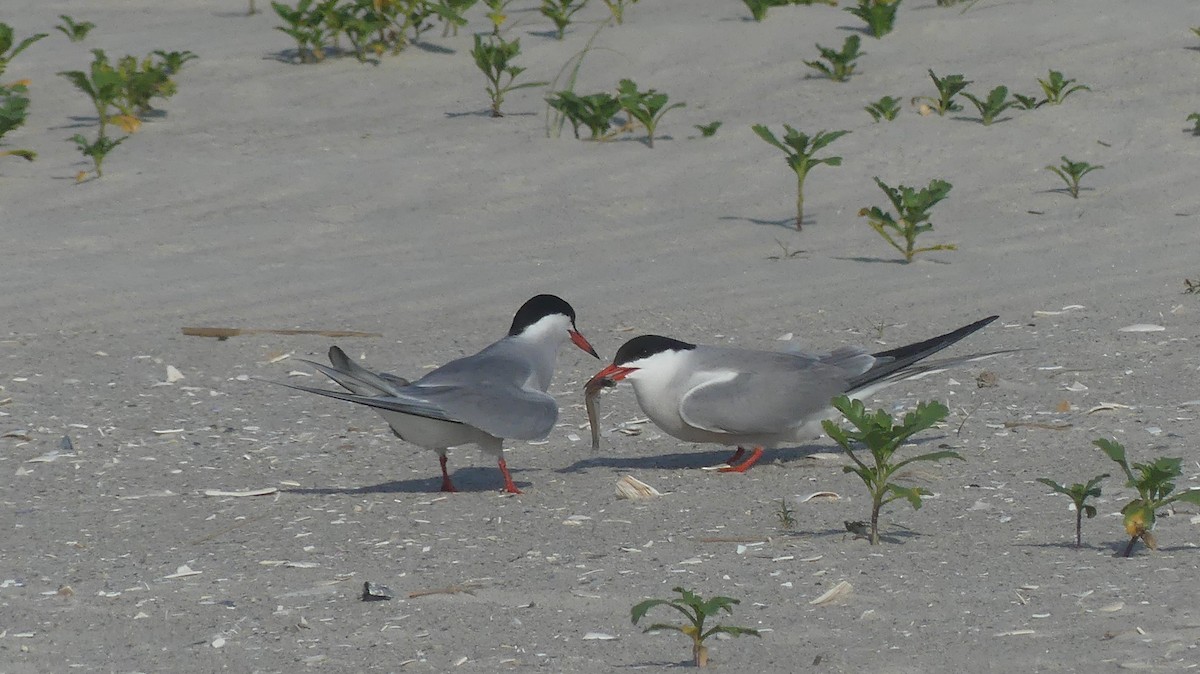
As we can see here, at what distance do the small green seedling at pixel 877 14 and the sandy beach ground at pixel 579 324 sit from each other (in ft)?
0.45

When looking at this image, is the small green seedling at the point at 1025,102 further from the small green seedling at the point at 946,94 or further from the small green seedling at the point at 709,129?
the small green seedling at the point at 709,129

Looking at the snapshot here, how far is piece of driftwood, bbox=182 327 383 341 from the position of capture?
629 centimetres

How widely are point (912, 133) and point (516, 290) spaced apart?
2.69m

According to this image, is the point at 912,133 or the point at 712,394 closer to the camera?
the point at 712,394

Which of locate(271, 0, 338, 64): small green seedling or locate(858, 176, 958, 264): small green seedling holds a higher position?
locate(271, 0, 338, 64): small green seedling

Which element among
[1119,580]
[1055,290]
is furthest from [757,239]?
[1119,580]

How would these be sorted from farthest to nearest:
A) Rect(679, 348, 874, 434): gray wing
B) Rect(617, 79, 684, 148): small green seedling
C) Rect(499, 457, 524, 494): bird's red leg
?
Rect(617, 79, 684, 148): small green seedling < Rect(679, 348, 874, 434): gray wing < Rect(499, 457, 524, 494): bird's red leg

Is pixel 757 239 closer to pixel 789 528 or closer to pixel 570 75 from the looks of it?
pixel 570 75

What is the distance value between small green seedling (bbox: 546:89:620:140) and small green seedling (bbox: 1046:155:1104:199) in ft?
7.46

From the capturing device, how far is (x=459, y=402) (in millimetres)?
4531

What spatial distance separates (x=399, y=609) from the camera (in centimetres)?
358

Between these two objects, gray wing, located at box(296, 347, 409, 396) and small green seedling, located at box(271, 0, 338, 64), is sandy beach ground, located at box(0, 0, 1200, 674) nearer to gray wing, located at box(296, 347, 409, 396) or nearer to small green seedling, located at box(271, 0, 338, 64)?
small green seedling, located at box(271, 0, 338, 64)

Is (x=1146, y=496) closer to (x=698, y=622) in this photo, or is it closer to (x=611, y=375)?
(x=698, y=622)

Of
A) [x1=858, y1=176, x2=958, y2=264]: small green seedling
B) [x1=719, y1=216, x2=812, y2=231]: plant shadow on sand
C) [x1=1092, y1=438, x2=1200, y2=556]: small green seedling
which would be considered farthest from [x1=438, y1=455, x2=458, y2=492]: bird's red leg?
[x1=719, y1=216, x2=812, y2=231]: plant shadow on sand
